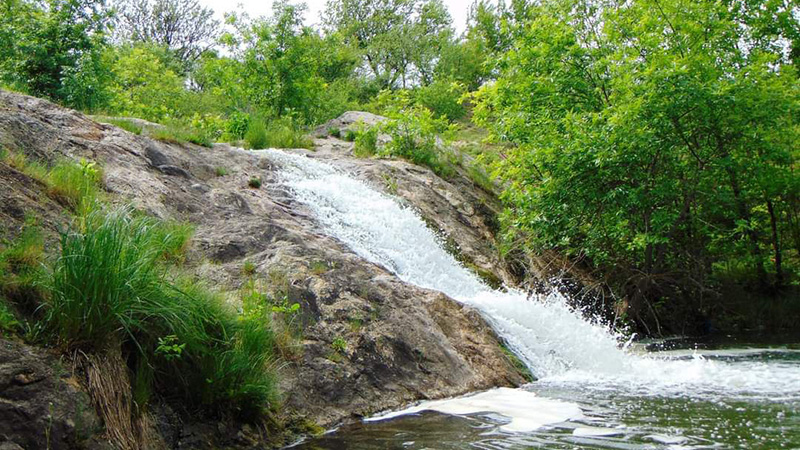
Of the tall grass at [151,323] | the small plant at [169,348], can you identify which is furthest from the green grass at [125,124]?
the small plant at [169,348]

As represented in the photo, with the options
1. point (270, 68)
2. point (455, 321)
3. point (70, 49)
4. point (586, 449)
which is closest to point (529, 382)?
point (455, 321)

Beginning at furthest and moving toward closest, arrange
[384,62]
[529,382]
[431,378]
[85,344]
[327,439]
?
[384,62] → [529,382] → [431,378] → [327,439] → [85,344]

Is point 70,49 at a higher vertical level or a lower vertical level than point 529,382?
higher

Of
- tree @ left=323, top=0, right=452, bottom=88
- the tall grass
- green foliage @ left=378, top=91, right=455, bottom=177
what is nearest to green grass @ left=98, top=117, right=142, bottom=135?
the tall grass

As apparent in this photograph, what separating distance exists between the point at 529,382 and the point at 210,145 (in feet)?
22.5

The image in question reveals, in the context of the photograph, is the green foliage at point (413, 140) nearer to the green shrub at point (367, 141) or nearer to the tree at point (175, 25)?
the green shrub at point (367, 141)

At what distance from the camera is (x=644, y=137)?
1086 centimetres

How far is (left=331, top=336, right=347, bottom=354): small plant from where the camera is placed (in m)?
5.83

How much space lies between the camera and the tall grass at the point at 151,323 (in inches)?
146

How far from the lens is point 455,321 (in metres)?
7.45

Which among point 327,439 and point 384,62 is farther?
point 384,62

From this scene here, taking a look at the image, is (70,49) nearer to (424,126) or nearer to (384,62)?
(424,126)

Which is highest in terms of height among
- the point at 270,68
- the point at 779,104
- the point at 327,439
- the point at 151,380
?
the point at 270,68

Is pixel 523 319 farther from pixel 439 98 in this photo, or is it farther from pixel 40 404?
pixel 439 98
